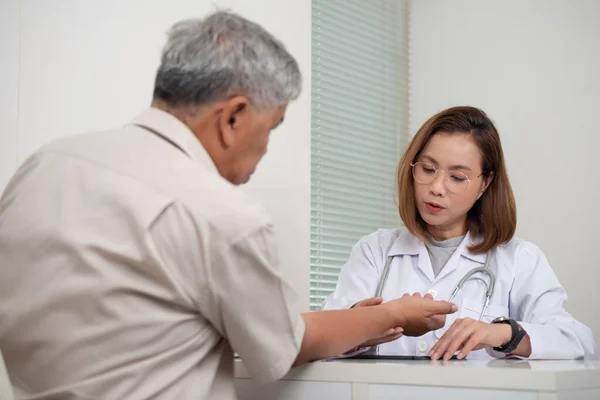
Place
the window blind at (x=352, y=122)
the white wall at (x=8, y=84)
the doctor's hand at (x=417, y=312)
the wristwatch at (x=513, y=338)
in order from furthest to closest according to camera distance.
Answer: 1. the window blind at (x=352, y=122)
2. the white wall at (x=8, y=84)
3. the wristwatch at (x=513, y=338)
4. the doctor's hand at (x=417, y=312)

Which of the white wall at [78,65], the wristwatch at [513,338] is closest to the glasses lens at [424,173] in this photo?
the wristwatch at [513,338]

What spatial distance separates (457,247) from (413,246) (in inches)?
5.2

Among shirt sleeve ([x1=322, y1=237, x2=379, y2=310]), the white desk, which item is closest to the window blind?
shirt sleeve ([x1=322, y1=237, x2=379, y2=310])

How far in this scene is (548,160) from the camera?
12.2 feet

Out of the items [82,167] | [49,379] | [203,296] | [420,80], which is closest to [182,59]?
[82,167]

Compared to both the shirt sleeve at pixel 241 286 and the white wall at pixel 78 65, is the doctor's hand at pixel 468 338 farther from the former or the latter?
the white wall at pixel 78 65

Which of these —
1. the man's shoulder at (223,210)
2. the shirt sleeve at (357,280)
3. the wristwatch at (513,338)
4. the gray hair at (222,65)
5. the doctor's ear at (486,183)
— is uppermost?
the gray hair at (222,65)

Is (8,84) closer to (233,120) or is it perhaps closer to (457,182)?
(233,120)

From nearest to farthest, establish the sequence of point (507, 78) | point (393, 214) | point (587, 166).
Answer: point (587, 166) → point (507, 78) → point (393, 214)

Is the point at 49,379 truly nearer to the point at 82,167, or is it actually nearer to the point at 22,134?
the point at 82,167

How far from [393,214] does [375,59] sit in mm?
835

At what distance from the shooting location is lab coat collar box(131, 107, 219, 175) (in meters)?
1.26

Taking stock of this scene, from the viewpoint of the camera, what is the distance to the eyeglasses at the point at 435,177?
226 cm

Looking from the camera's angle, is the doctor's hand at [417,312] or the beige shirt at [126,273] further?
Result: the doctor's hand at [417,312]
